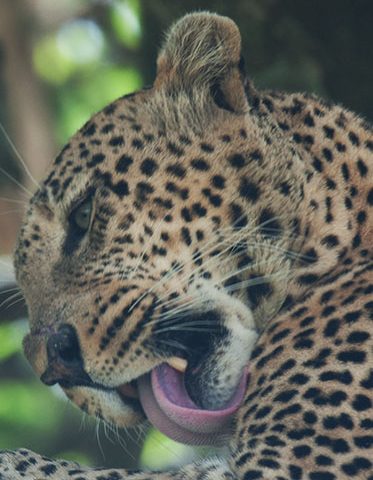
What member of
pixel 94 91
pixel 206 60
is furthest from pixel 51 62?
pixel 206 60

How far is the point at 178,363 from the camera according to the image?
283 cm

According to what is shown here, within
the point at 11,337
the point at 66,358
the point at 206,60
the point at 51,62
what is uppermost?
the point at 51,62

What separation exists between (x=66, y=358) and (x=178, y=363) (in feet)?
0.87

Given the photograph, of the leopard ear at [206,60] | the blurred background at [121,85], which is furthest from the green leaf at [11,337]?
the leopard ear at [206,60]

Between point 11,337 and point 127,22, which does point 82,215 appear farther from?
point 127,22

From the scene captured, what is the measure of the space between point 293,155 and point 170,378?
1.96 feet

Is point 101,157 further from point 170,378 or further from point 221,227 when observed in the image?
point 170,378

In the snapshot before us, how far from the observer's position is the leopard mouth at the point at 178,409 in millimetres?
2752

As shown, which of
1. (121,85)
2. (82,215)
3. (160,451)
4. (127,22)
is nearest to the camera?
(82,215)

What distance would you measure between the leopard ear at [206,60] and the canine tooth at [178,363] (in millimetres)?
605

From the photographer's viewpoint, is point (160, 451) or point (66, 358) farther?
point (160, 451)

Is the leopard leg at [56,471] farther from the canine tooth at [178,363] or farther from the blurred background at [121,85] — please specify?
the blurred background at [121,85]

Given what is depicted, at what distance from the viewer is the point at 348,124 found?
2869 millimetres

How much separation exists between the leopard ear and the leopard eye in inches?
14.5
